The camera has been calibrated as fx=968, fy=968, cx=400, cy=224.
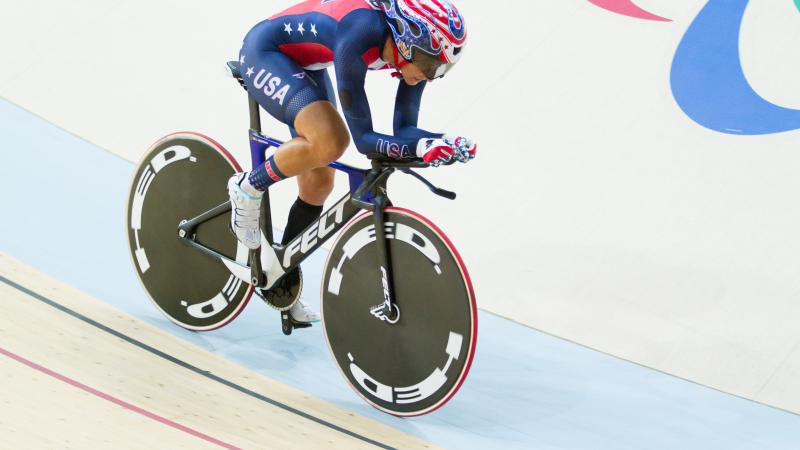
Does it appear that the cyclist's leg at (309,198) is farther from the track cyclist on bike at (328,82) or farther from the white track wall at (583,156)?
the white track wall at (583,156)

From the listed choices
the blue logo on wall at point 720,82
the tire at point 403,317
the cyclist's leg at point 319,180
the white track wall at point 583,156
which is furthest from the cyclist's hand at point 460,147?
the blue logo on wall at point 720,82

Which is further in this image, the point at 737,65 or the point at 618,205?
the point at 737,65

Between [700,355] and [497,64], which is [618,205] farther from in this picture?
[497,64]

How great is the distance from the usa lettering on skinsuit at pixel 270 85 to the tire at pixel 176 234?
439 millimetres

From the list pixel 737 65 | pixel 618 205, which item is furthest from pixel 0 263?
pixel 737 65

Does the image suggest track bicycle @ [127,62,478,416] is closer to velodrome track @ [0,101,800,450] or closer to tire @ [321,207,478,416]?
tire @ [321,207,478,416]

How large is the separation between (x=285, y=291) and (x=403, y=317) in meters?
0.62

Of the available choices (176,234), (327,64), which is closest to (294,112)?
(327,64)

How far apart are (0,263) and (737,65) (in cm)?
385

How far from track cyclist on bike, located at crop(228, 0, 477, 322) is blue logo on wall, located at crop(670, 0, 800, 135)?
236 centimetres

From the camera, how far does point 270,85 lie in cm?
334

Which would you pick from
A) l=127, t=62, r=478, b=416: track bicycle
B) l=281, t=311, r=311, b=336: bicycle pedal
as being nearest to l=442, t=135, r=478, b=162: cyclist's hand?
l=127, t=62, r=478, b=416: track bicycle

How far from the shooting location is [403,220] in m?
3.17

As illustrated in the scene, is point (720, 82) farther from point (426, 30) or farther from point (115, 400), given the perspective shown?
point (115, 400)
